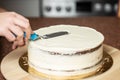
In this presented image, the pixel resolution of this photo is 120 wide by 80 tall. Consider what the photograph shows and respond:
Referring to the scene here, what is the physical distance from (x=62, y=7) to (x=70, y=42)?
1.59 meters

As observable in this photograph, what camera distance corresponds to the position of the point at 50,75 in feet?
2.79

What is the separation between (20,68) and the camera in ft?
2.92

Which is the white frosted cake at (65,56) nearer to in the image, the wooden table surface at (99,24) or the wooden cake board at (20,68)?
the wooden cake board at (20,68)

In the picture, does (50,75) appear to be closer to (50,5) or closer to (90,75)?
(90,75)

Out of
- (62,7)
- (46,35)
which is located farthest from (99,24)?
(62,7)

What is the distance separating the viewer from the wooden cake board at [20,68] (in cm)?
83

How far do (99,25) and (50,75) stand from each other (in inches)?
25.4

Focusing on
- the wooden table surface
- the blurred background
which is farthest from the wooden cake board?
the blurred background

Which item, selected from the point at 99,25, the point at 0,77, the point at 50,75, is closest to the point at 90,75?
the point at 50,75

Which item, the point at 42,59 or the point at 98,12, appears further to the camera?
the point at 98,12

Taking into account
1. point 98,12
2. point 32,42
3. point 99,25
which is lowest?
point 98,12

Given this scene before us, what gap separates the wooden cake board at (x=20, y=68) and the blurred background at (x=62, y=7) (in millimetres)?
1372

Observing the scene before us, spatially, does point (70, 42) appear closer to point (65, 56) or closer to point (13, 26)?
point (65, 56)

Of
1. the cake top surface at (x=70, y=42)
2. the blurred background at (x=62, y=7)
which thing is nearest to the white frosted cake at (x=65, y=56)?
the cake top surface at (x=70, y=42)
